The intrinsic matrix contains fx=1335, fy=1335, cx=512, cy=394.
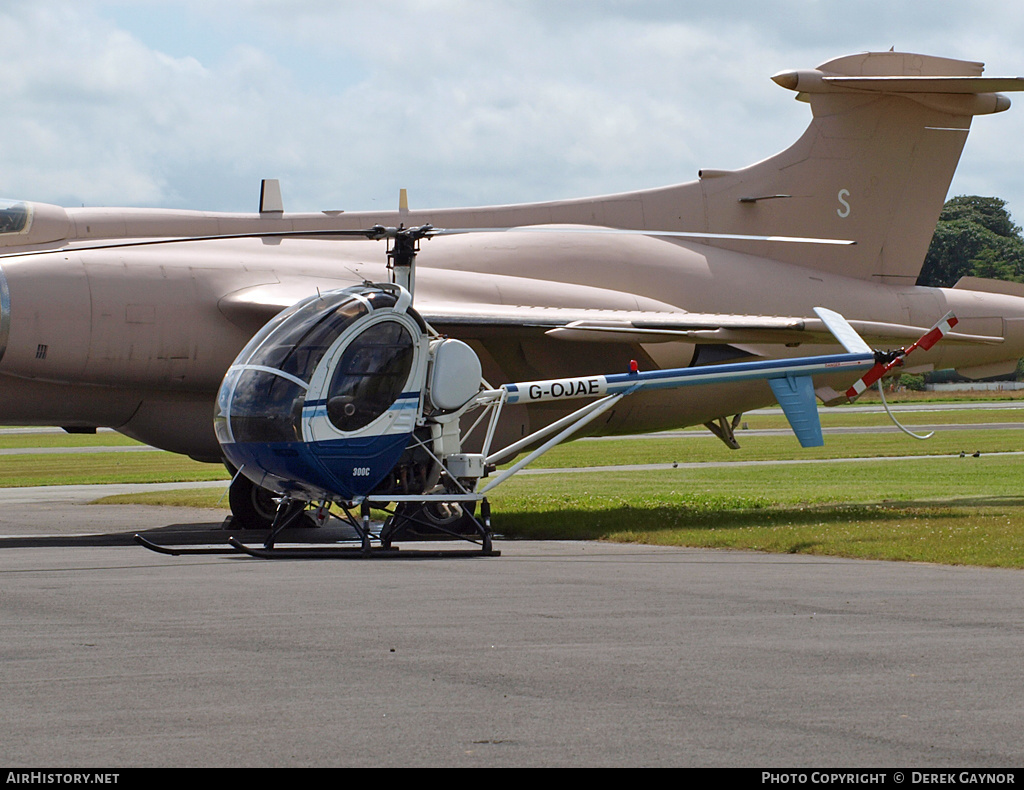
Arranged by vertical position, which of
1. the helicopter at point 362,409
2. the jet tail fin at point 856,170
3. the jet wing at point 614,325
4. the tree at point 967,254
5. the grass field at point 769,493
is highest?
the tree at point 967,254

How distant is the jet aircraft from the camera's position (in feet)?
52.5

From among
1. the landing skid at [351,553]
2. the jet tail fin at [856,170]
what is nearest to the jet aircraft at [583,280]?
the jet tail fin at [856,170]

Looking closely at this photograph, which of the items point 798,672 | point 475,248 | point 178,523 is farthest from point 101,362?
point 798,672

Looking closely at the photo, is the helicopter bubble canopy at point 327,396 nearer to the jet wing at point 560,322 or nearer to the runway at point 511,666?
the runway at point 511,666

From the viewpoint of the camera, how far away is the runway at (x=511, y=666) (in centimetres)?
543

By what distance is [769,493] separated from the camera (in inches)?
919

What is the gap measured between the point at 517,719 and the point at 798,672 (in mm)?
1799

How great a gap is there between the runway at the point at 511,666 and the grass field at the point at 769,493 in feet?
7.88

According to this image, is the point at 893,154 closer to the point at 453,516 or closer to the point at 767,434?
the point at 453,516

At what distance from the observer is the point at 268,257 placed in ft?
58.6

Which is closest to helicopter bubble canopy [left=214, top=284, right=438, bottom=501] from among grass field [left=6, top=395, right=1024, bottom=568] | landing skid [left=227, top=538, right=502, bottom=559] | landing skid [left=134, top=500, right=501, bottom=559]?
landing skid [left=134, top=500, right=501, bottom=559]

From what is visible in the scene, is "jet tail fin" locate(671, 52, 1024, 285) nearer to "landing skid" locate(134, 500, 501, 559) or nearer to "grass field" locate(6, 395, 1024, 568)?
"grass field" locate(6, 395, 1024, 568)

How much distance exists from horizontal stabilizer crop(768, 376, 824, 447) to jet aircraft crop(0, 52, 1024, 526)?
172 cm

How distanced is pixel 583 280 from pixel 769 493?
576cm
